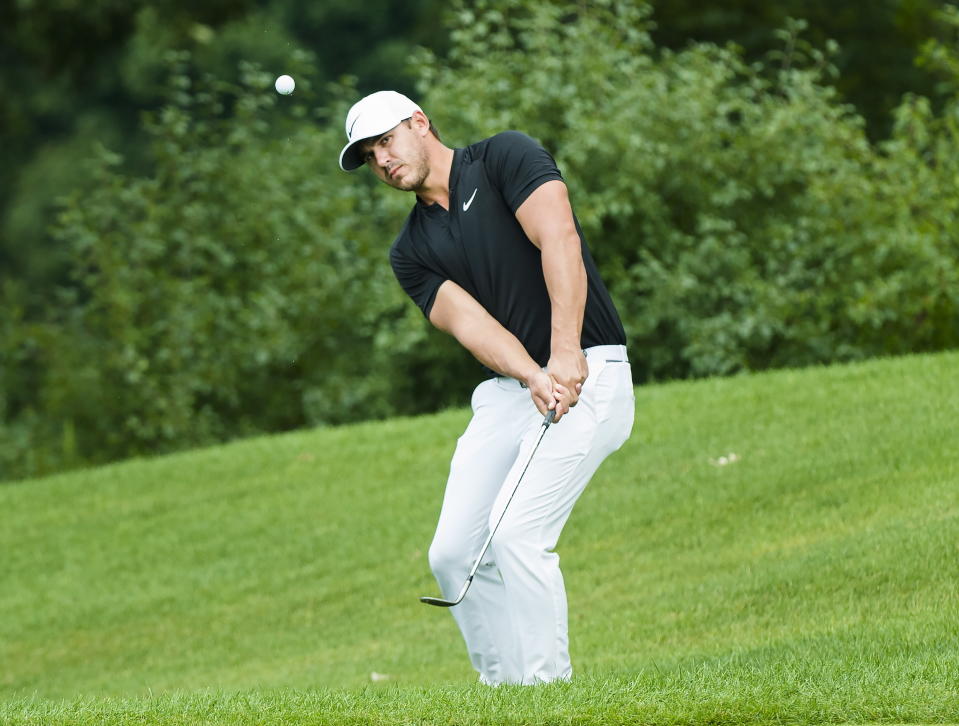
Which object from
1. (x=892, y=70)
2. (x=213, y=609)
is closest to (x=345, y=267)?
(x=213, y=609)

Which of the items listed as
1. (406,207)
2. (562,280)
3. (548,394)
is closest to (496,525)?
(548,394)

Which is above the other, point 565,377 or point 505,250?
point 505,250

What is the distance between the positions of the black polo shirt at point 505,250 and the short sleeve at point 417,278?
0.39 feet

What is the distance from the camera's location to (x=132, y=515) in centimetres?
1146

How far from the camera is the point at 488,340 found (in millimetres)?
4848

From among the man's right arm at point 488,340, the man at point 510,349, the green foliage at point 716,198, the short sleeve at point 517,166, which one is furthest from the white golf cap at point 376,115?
the green foliage at point 716,198

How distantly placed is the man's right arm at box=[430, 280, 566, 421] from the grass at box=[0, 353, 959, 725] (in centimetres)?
94

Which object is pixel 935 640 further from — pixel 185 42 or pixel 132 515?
pixel 185 42

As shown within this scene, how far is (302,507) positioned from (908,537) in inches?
195

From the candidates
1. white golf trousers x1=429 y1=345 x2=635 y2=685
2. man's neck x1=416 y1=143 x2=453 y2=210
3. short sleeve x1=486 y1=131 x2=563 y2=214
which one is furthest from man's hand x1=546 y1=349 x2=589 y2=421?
man's neck x1=416 y1=143 x2=453 y2=210

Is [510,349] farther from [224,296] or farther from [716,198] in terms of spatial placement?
[224,296]

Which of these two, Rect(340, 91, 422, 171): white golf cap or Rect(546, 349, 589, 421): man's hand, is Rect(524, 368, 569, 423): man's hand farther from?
Rect(340, 91, 422, 171): white golf cap

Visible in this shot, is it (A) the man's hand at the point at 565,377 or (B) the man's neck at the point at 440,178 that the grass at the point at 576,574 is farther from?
(B) the man's neck at the point at 440,178

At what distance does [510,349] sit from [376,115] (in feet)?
2.97
